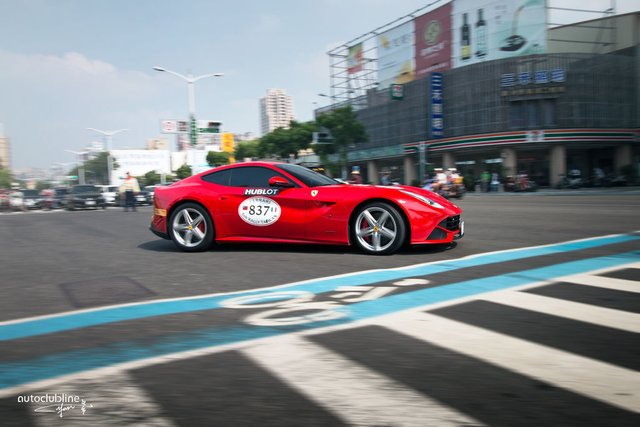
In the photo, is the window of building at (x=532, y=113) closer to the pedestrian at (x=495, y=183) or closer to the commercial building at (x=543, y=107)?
the commercial building at (x=543, y=107)

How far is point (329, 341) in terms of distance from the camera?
3.00 meters

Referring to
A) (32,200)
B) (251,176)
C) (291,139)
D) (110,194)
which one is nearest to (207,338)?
(251,176)

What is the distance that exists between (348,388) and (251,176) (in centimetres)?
510

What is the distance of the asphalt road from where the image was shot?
6.91ft

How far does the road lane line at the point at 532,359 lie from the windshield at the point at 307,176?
355 cm

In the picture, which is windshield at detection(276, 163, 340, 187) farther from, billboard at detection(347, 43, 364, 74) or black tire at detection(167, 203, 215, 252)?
billboard at detection(347, 43, 364, 74)

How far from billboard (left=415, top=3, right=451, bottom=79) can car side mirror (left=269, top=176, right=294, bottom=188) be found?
5204 centimetres

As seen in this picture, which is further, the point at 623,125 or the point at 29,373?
the point at 623,125

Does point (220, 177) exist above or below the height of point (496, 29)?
below

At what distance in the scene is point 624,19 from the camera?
166 feet

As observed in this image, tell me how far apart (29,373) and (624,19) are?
6135 cm

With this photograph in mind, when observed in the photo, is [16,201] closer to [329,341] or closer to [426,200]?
[426,200]

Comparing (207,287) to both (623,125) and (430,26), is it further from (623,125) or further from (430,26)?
(430,26)

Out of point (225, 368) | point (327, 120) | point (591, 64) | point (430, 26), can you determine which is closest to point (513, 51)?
point (591, 64)
